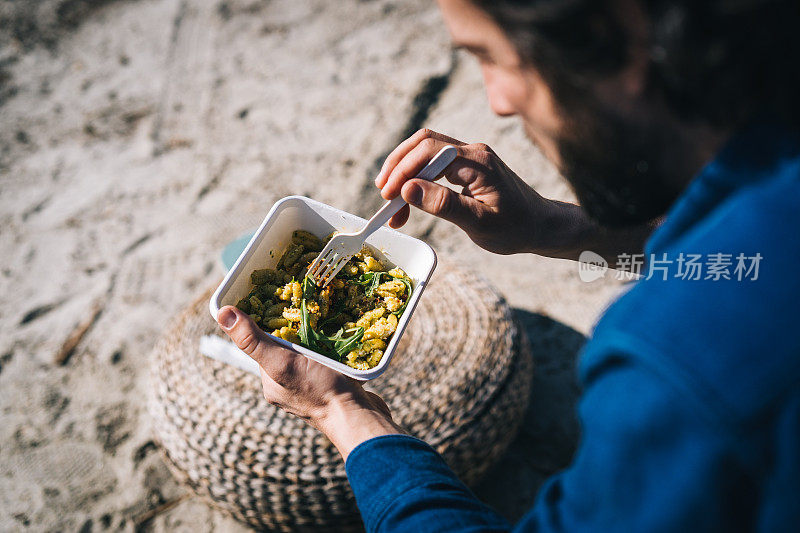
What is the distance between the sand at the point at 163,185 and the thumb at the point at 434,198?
135cm

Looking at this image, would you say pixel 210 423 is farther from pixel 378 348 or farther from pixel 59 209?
pixel 59 209

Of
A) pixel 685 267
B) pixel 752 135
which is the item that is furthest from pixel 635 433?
pixel 752 135

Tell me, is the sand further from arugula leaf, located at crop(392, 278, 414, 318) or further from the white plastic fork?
the white plastic fork

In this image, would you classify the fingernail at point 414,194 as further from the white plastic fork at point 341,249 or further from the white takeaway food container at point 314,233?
the white takeaway food container at point 314,233

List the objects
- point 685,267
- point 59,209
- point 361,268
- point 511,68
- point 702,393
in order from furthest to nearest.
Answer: point 59,209, point 361,268, point 511,68, point 685,267, point 702,393

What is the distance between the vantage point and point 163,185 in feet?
12.5

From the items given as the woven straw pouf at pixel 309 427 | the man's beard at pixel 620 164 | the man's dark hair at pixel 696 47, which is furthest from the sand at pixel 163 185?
the man's dark hair at pixel 696 47

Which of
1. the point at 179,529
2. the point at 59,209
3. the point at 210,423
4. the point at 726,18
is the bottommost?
the point at 179,529

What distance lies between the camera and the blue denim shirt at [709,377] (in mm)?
713

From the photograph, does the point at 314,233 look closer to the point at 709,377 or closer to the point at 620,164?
the point at 620,164

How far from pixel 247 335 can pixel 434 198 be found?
583mm

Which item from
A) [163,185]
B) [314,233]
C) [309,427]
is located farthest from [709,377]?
[163,185]

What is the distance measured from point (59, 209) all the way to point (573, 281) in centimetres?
315

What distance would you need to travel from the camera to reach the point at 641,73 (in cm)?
85
